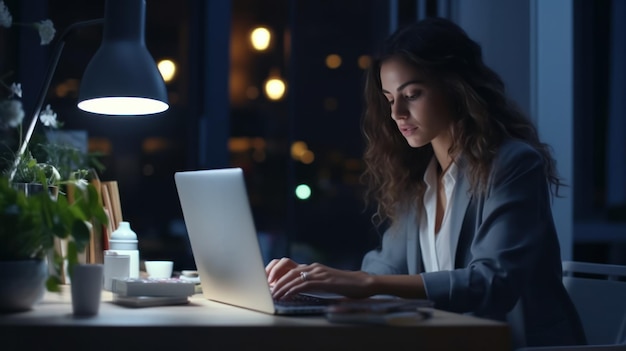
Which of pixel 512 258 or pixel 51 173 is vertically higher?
pixel 51 173

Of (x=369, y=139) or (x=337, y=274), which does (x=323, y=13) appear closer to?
(x=369, y=139)

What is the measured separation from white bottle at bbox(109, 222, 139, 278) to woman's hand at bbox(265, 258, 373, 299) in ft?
1.80

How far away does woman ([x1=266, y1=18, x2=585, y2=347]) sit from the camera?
1.55 meters

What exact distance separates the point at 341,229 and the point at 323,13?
1.24 meters

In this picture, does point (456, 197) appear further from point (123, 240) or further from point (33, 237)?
point (33, 237)

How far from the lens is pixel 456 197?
76.1 inches

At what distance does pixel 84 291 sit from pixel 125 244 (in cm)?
63

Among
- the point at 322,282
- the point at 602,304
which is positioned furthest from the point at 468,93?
the point at 322,282

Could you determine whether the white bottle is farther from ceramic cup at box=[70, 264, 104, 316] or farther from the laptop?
ceramic cup at box=[70, 264, 104, 316]

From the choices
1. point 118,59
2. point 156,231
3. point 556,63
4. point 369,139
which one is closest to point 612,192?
point 556,63

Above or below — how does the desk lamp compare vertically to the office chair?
above

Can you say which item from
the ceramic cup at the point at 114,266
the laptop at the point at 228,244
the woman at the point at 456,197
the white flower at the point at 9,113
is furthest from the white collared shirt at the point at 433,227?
the white flower at the point at 9,113

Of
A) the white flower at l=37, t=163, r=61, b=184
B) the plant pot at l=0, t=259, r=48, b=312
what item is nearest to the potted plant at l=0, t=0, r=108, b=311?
the plant pot at l=0, t=259, r=48, b=312

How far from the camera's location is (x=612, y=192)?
3.21 meters
